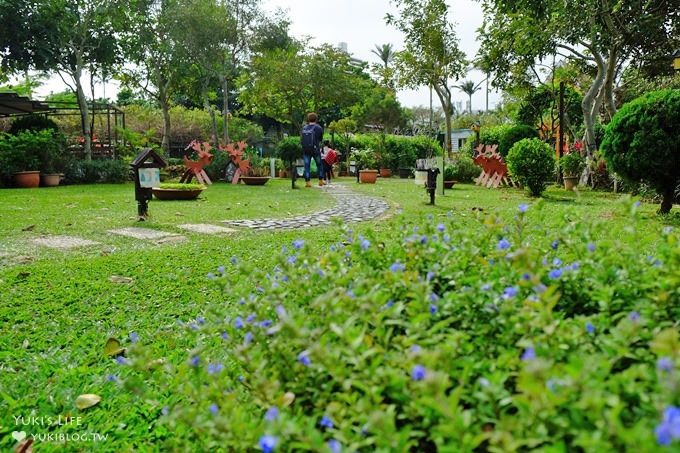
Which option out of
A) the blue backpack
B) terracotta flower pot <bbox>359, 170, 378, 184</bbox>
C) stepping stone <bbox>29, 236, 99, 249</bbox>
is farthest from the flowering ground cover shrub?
terracotta flower pot <bbox>359, 170, 378, 184</bbox>

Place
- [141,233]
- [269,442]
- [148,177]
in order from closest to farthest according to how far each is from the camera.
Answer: [269,442] < [141,233] < [148,177]

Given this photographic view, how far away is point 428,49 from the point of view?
22734 mm

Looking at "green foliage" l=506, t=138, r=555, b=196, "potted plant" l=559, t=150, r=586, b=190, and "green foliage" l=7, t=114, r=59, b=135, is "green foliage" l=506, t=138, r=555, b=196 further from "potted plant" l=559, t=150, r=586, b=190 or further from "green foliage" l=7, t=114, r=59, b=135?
"green foliage" l=7, t=114, r=59, b=135

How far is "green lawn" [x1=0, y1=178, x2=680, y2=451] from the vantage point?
6.87 feet

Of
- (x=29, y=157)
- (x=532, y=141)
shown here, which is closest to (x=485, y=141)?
(x=532, y=141)

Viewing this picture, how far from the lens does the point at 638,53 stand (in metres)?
13.3

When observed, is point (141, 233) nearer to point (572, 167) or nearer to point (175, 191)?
point (175, 191)

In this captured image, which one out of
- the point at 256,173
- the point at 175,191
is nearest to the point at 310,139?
the point at 256,173

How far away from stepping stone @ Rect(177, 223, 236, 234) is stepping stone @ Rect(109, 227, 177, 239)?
37 centimetres

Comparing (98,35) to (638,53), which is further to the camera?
(98,35)

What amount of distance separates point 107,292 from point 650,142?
22.6 ft

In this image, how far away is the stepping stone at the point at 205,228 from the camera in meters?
6.24

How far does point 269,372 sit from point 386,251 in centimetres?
78

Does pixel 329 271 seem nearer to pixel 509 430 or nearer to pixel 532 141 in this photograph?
pixel 509 430
